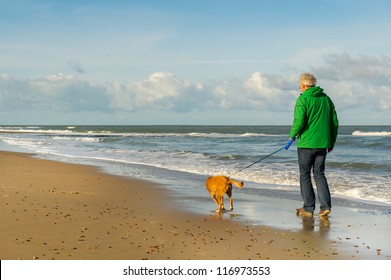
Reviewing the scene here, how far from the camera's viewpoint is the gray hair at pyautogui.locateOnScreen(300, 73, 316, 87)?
7.01 metres

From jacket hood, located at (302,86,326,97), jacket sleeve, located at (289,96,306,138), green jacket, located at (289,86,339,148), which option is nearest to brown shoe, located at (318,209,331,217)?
green jacket, located at (289,86,339,148)

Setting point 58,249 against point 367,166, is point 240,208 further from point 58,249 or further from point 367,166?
point 367,166

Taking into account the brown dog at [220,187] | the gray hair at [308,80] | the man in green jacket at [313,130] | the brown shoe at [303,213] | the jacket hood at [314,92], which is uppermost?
the gray hair at [308,80]

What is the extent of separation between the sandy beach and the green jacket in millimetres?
1108

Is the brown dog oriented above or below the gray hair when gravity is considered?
below

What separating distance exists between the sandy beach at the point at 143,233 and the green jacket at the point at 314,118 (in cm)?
111

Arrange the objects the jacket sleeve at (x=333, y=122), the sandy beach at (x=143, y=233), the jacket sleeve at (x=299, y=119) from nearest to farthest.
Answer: the sandy beach at (x=143, y=233) → the jacket sleeve at (x=299, y=119) → the jacket sleeve at (x=333, y=122)

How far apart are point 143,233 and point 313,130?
9.41ft

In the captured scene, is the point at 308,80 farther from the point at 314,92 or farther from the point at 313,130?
the point at 313,130

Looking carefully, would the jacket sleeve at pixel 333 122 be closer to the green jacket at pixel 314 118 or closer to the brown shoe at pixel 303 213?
the green jacket at pixel 314 118

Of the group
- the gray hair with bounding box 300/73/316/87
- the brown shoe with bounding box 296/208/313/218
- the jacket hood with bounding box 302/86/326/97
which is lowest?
the brown shoe with bounding box 296/208/313/218

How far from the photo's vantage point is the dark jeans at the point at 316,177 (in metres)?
7.01

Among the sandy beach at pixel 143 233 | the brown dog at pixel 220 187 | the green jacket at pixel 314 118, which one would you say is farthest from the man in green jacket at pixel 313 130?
the brown dog at pixel 220 187

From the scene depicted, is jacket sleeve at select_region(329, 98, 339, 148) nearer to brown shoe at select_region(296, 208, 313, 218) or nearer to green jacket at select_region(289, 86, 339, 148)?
green jacket at select_region(289, 86, 339, 148)
